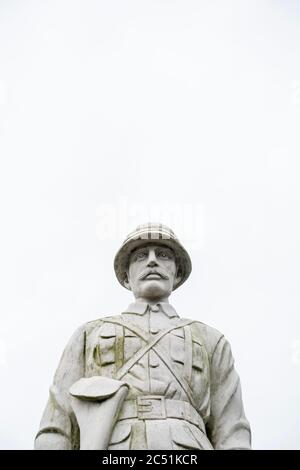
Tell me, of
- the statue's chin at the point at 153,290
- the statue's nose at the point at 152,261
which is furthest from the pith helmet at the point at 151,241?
the statue's chin at the point at 153,290

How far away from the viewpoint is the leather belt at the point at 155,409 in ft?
39.3

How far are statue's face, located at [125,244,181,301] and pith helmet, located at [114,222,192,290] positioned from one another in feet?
0.29

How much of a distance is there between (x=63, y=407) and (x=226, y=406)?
2.14m

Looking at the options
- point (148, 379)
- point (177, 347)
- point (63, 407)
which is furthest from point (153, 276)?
point (63, 407)

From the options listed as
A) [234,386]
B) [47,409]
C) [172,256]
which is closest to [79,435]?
[47,409]

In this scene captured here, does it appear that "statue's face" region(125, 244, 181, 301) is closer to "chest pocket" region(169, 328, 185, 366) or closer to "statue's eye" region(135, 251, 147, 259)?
"statue's eye" region(135, 251, 147, 259)

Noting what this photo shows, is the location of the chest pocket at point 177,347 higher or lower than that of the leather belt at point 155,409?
higher

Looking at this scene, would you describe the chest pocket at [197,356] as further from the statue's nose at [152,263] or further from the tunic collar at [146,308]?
the statue's nose at [152,263]

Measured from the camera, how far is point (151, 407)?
1205 cm

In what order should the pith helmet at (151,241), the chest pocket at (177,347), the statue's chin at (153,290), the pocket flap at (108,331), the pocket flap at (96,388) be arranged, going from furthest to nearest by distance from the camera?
the pith helmet at (151,241) → the statue's chin at (153,290) → the pocket flap at (108,331) → the chest pocket at (177,347) → the pocket flap at (96,388)

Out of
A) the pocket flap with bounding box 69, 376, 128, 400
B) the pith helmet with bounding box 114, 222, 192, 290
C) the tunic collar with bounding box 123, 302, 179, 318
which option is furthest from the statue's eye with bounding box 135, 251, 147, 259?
the pocket flap with bounding box 69, 376, 128, 400

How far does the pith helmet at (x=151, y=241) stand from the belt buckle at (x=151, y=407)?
2.80 meters

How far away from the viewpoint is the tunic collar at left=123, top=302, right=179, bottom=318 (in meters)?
13.8

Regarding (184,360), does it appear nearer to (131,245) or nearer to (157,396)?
(157,396)
